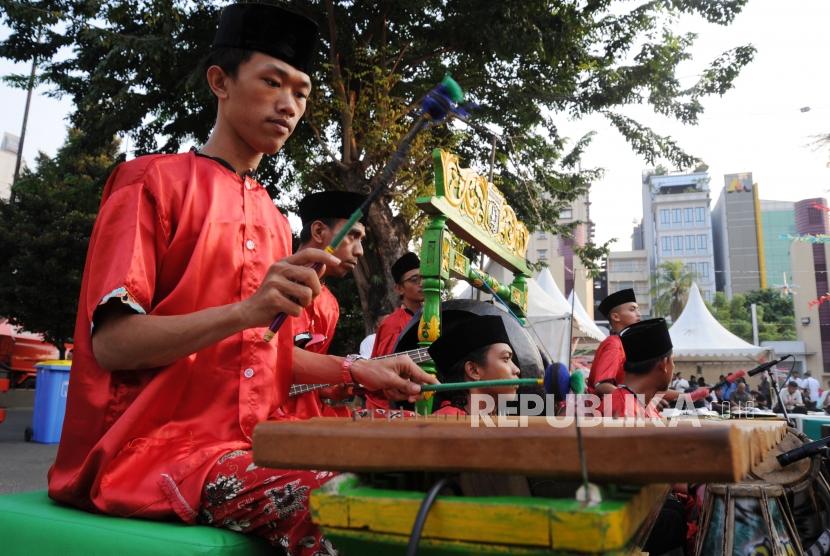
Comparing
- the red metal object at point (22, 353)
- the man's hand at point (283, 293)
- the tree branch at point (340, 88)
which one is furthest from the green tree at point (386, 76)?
the red metal object at point (22, 353)

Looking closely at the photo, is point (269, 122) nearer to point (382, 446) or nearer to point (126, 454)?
point (126, 454)

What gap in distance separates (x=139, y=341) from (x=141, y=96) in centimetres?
895

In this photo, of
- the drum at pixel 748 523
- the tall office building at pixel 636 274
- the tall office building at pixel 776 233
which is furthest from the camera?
the tall office building at pixel 776 233

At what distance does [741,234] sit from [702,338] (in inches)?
2296

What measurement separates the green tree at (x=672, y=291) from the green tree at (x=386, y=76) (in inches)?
1508

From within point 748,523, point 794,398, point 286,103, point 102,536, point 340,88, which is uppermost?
point 340,88

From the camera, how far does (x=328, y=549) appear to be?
134 cm

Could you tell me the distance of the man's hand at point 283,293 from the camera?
4.40ft

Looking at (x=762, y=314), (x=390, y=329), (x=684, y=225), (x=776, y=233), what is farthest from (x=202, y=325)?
(x=776, y=233)

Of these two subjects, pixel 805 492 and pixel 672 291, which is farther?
pixel 672 291

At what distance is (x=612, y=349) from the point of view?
5.96 meters

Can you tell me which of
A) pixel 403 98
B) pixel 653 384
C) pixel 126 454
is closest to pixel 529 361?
pixel 653 384

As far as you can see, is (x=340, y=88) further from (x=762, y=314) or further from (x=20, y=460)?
(x=762, y=314)

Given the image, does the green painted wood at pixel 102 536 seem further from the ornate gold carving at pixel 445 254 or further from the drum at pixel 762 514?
the drum at pixel 762 514
